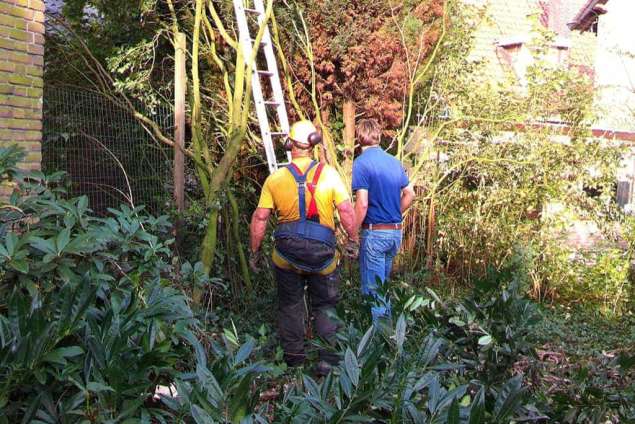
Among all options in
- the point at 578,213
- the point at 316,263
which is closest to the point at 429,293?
the point at 316,263

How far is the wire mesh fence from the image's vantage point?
6594 mm

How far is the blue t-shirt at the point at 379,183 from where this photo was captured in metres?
5.97

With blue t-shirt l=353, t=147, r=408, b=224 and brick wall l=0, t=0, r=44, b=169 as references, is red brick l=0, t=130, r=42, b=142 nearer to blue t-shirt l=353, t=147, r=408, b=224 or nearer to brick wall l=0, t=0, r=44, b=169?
brick wall l=0, t=0, r=44, b=169

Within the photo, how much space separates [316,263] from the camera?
17.7 ft

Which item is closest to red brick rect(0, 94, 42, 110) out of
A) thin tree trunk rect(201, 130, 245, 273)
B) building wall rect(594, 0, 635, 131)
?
thin tree trunk rect(201, 130, 245, 273)

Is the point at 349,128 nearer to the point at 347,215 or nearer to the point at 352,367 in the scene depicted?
the point at 347,215

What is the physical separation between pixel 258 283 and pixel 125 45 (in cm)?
291

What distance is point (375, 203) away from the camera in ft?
19.8

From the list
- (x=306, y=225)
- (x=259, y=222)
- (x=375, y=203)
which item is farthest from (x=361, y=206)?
(x=259, y=222)

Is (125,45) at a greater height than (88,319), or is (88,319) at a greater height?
(125,45)

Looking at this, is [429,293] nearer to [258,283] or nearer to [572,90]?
[258,283]

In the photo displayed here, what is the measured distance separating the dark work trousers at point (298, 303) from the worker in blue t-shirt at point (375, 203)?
1.53 ft

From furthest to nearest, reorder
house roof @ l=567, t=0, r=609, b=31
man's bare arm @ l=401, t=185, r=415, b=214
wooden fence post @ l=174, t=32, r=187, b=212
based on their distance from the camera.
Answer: house roof @ l=567, t=0, r=609, b=31 → wooden fence post @ l=174, t=32, r=187, b=212 → man's bare arm @ l=401, t=185, r=415, b=214

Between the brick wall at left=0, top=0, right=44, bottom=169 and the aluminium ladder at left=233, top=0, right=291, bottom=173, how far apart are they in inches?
81.5
